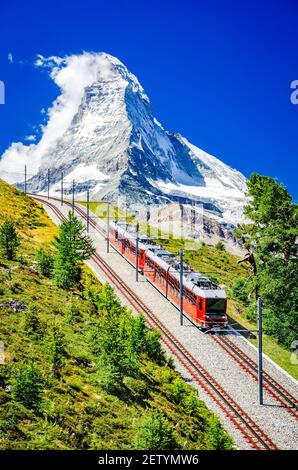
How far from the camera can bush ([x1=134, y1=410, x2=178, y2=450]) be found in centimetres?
1811

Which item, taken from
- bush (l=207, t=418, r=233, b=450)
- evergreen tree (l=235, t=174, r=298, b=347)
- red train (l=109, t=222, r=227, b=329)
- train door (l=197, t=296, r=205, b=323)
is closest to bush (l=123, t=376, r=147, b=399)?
bush (l=207, t=418, r=233, b=450)

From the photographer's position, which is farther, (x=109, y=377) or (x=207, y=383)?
(x=207, y=383)

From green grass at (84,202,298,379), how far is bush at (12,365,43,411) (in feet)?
70.6

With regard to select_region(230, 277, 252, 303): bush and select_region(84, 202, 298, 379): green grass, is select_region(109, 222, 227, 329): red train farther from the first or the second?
select_region(230, 277, 252, 303): bush

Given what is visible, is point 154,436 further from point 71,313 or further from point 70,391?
point 71,313

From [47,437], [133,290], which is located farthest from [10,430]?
[133,290]

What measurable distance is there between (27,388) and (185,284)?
81.5 feet

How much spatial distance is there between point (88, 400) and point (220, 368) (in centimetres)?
1399

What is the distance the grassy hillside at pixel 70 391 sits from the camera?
1834 centimetres

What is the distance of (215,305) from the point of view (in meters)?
38.9

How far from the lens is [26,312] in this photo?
91.8ft

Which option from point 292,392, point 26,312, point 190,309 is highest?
point 26,312

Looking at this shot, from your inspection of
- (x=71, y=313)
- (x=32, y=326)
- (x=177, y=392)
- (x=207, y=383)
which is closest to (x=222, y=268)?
(x=207, y=383)
